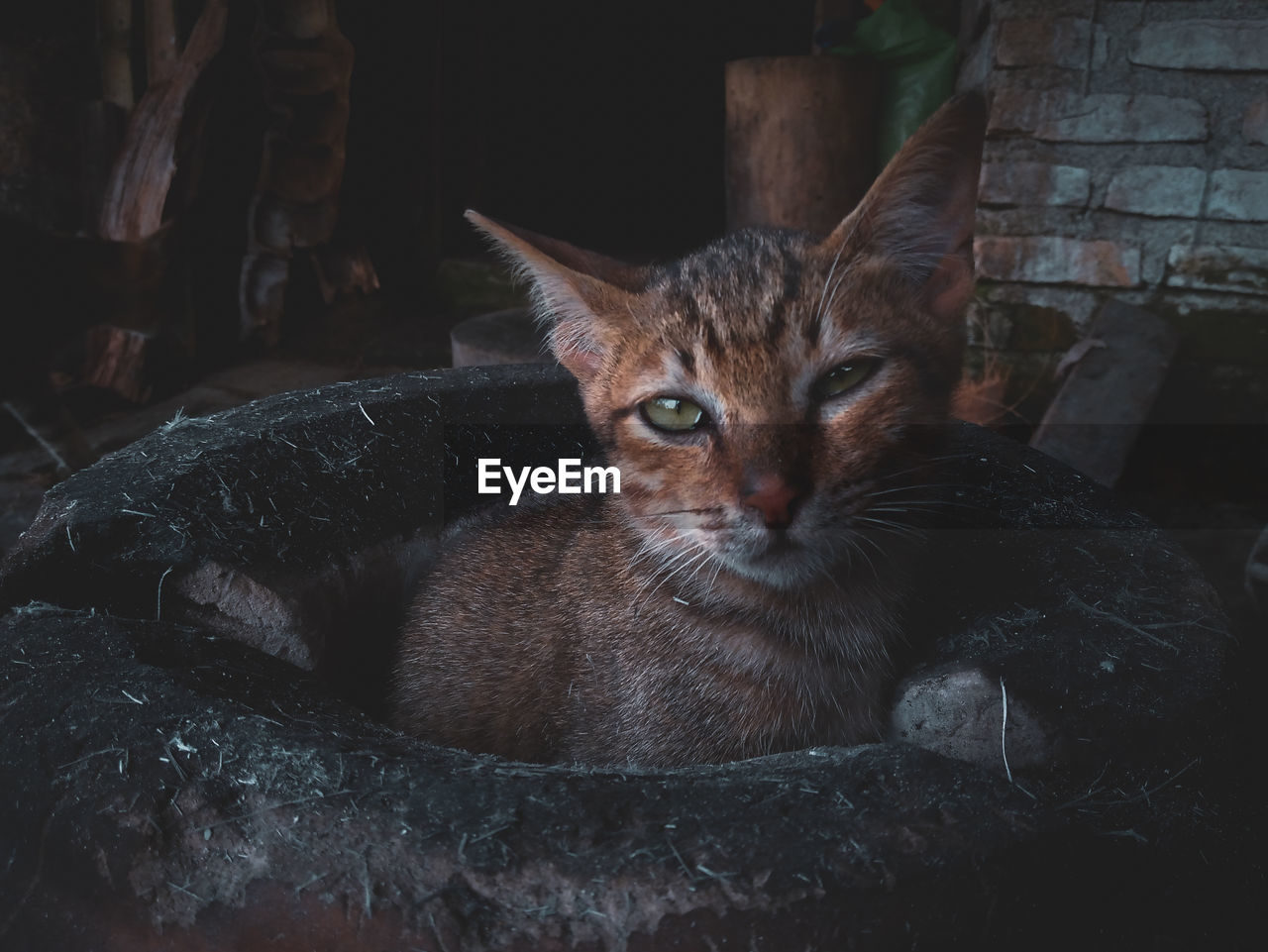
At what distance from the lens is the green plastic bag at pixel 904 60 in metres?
4.13

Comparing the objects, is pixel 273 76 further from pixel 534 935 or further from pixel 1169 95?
pixel 534 935

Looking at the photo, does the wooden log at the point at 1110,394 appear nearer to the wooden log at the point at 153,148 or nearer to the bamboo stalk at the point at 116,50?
the wooden log at the point at 153,148

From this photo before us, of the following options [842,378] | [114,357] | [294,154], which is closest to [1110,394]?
[842,378]

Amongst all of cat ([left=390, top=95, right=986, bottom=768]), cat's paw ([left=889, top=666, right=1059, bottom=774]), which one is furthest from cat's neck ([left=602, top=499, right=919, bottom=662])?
cat's paw ([left=889, top=666, right=1059, bottom=774])

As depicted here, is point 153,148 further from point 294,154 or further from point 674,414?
point 674,414

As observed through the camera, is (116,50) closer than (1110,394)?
No

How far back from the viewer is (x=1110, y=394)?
336 centimetres

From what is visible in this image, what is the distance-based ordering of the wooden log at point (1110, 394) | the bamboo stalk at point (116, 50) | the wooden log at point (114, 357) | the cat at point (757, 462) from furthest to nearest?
the wooden log at point (114, 357)
the bamboo stalk at point (116, 50)
the wooden log at point (1110, 394)
the cat at point (757, 462)

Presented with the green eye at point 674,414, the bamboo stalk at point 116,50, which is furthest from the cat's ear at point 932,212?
the bamboo stalk at point 116,50

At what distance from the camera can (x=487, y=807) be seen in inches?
39.2

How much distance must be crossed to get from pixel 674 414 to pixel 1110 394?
2372 millimetres

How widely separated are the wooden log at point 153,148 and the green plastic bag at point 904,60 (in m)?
2.81

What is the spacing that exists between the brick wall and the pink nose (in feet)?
9.05

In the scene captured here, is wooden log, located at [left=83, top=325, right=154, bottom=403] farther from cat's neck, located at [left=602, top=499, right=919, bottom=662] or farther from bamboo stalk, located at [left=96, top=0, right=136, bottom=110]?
cat's neck, located at [left=602, top=499, right=919, bottom=662]
